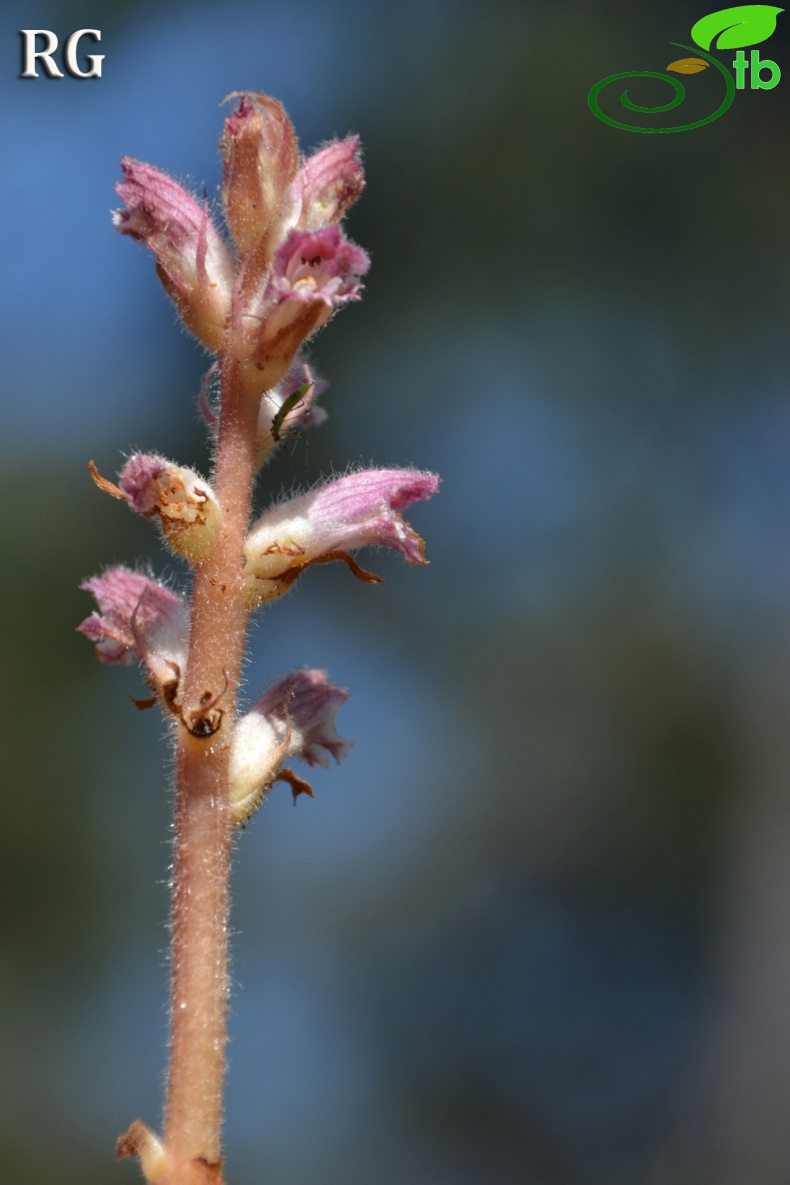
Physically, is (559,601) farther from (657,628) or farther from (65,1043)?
(65,1043)

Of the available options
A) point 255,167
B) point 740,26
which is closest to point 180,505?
point 255,167

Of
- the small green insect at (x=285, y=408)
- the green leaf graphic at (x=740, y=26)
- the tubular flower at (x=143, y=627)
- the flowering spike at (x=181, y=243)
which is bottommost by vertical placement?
the tubular flower at (x=143, y=627)

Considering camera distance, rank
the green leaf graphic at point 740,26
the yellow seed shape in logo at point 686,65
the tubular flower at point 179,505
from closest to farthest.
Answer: the tubular flower at point 179,505, the yellow seed shape in logo at point 686,65, the green leaf graphic at point 740,26

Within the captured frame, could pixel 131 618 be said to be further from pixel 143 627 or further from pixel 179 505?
pixel 179 505

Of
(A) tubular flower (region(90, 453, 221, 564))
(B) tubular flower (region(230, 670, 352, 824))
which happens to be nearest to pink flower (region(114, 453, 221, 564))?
(A) tubular flower (region(90, 453, 221, 564))

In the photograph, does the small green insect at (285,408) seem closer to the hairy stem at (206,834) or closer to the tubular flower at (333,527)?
the tubular flower at (333,527)

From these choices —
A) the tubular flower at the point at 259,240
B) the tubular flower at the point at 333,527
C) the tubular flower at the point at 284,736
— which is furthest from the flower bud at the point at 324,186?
the tubular flower at the point at 284,736

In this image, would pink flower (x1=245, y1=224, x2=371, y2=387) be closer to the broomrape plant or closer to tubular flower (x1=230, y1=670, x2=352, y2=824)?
the broomrape plant
